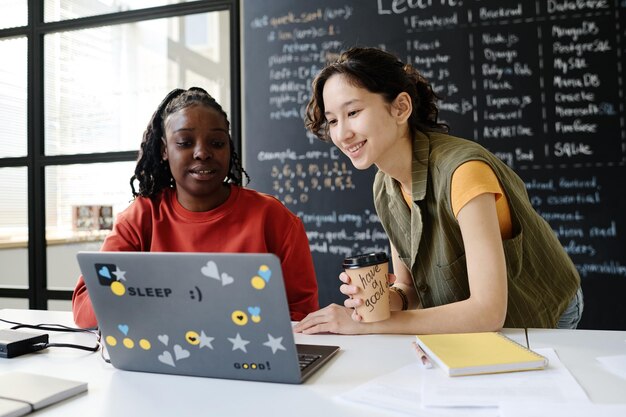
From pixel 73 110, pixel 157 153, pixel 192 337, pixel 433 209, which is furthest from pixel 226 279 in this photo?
pixel 73 110

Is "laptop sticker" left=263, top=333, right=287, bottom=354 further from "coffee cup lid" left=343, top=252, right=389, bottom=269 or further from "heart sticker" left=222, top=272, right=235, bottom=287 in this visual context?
"coffee cup lid" left=343, top=252, right=389, bottom=269

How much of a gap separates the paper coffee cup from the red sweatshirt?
0.48m

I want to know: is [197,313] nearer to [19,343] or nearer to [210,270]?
[210,270]

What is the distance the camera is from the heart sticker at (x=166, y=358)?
32.7 inches

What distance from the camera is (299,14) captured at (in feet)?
8.55

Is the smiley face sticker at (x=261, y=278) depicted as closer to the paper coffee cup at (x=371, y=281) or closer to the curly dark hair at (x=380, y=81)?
the paper coffee cup at (x=371, y=281)

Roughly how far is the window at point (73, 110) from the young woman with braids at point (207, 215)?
4.65 feet

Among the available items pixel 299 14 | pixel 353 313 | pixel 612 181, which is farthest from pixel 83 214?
pixel 612 181

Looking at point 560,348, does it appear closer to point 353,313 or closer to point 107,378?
point 353,313

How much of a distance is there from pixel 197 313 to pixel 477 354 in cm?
43

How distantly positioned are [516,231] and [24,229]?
2968 mm

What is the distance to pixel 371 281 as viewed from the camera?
962mm

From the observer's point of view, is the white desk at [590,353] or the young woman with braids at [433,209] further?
the young woman with braids at [433,209]

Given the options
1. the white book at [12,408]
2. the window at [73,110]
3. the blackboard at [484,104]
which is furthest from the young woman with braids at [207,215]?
the window at [73,110]
